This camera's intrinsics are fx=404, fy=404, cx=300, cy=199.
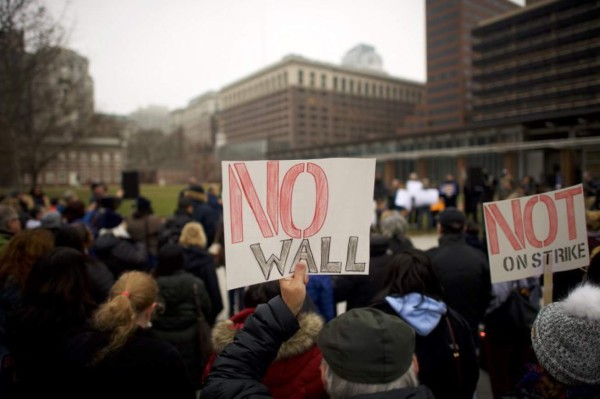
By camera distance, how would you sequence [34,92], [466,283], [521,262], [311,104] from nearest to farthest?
1. [521,262]
2. [466,283]
3. [34,92]
4. [311,104]

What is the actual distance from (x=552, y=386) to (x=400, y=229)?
2985mm

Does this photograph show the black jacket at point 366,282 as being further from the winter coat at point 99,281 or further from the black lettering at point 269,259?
the winter coat at point 99,281

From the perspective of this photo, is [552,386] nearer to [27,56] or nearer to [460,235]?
[460,235]

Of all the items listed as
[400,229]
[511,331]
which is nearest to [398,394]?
[511,331]

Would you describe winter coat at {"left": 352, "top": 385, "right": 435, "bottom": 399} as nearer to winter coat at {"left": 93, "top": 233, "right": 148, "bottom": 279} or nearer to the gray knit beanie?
the gray knit beanie

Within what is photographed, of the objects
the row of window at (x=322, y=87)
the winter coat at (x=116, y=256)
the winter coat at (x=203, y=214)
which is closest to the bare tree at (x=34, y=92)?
the winter coat at (x=203, y=214)

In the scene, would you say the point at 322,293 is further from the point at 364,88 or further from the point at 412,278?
the point at 364,88

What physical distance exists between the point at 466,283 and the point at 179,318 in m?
2.46

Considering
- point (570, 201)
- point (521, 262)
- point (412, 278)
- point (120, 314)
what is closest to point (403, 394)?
point (412, 278)

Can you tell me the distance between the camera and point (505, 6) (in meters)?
88.8

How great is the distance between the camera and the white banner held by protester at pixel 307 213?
1907mm

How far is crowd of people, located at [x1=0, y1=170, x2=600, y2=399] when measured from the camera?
4.57ft

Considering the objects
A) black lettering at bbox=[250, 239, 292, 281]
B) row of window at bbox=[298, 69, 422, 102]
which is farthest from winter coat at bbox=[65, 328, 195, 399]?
row of window at bbox=[298, 69, 422, 102]

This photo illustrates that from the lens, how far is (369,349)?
130 centimetres
